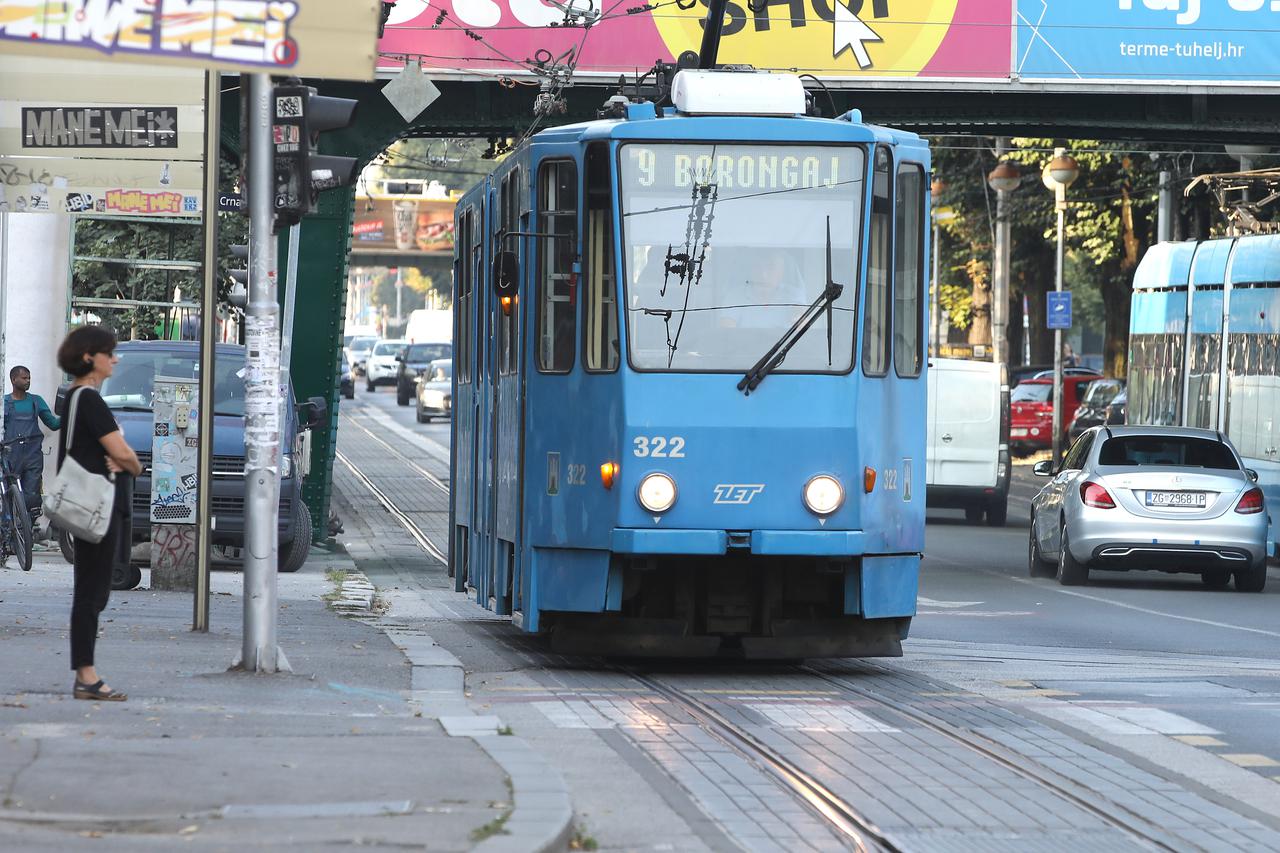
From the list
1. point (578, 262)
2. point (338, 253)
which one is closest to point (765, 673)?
point (578, 262)

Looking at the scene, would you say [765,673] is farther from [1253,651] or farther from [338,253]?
[338,253]

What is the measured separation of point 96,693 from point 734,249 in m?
4.33

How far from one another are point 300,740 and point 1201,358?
20325 millimetres

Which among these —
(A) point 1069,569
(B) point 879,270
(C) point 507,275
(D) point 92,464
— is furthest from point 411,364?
(D) point 92,464

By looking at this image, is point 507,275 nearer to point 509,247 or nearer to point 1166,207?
point 509,247

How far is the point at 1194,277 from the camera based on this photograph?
28250mm

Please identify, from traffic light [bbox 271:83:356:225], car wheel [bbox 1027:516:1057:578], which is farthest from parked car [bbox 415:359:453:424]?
traffic light [bbox 271:83:356:225]

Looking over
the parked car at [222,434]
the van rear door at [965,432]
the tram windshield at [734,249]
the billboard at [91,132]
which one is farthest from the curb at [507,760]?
the van rear door at [965,432]

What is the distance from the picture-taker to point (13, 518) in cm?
1939

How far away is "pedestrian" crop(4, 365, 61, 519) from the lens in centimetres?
2039

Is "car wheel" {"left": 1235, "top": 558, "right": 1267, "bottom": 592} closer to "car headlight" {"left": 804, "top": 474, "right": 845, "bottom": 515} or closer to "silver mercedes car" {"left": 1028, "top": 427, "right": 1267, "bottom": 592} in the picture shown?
"silver mercedes car" {"left": 1028, "top": 427, "right": 1267, "bottom": 592}

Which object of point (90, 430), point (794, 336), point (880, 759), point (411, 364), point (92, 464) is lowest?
point (880, 759)

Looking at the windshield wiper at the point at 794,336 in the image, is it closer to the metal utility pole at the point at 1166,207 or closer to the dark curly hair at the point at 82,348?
the dark curly hair at the point at 82,348

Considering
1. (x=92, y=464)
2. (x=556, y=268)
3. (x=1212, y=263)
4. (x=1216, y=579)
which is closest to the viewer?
(x=92, y=464)
